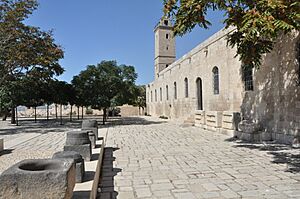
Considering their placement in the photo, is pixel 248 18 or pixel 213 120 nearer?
pixel 248 18

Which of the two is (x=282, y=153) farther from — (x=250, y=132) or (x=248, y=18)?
(x=248, y=18)

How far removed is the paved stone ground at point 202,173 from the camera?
4340mm

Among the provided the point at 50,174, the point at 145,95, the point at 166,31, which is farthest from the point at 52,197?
the point at 145,95

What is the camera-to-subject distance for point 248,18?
486cm

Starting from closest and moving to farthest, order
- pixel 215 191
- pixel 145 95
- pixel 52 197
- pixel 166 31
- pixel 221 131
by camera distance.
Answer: pixel 52 197
pixel 215 191
pixel 221 131
pixel 166 31
pixel 145 95

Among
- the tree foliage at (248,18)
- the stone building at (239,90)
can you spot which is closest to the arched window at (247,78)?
the stone building at (239,90)

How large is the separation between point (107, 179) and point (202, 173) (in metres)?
2.02

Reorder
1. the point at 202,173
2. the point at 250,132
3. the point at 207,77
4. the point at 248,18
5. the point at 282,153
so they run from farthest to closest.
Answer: the point at 207,77 → the point at 250,132 → the point at 282,153 → the point at 202,173 → the point at 248,18

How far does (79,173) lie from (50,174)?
5.03ft

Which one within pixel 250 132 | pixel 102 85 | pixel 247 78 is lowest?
pixel 250 132

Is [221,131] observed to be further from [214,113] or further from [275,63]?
[275,63]

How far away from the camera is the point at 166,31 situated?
129 feet

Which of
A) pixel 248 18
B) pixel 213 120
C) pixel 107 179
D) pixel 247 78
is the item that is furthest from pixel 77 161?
pixel 213 120

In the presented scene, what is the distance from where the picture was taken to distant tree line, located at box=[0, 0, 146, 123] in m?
15.0
